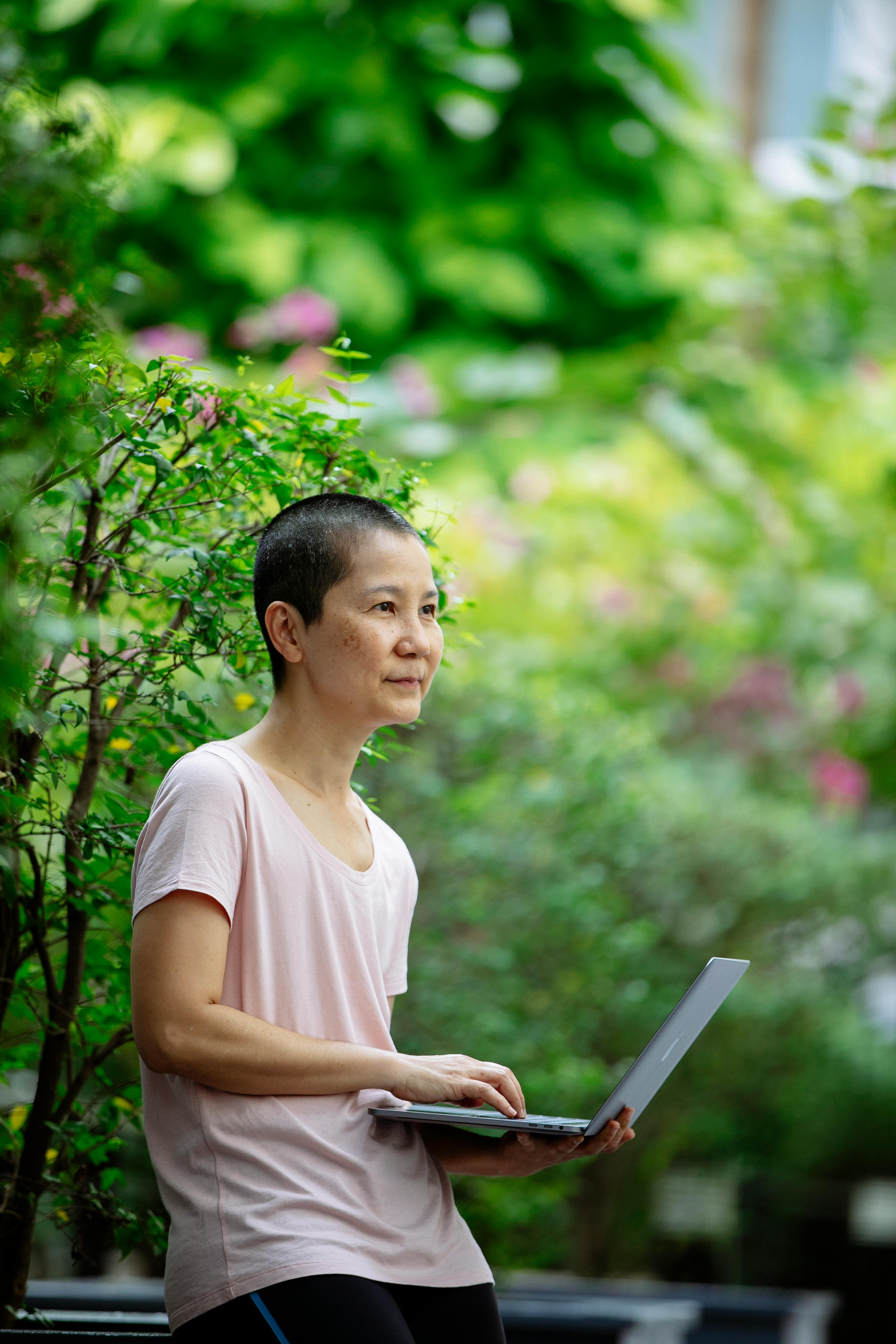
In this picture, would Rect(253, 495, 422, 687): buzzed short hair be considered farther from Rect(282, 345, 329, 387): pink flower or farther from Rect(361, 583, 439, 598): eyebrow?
Rect(282, 345, 329, 387): pink flower

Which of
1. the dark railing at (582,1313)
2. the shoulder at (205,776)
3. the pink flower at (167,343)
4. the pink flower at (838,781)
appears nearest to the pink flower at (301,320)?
the pink flower at (167,343)

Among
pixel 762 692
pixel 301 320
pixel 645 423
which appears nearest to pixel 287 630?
pixel 301 320

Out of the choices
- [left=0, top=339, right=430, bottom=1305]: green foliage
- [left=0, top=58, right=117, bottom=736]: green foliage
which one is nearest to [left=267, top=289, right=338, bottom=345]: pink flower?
[left=0, top=339, right=430, bottom=1305]: green foliage

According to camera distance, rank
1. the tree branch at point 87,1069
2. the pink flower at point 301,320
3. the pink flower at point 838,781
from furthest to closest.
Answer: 1. the pink flower at point 838,781
2. the pink flower at point 301,320
3. the tree branch at point 87,1069

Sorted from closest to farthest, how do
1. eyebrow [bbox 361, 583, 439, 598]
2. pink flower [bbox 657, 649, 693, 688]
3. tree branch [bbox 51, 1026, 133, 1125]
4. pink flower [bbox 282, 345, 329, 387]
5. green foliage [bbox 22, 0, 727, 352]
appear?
1. eyebrow [bbox 361, 583, 439, 598]
2. tree branch [bbox 51, 1026, 133, 1125]
3. pink flower [bbox 282, 345, 329, 387]
4. green foliage [bbox 22, 0, 727, 352]
5. pink flower [bbox 657, 649, 693, 688]

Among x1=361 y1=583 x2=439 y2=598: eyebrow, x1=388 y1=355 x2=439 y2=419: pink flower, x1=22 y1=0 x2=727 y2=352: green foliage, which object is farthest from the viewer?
x1=22 y1=0 x2=727 y2=352: green foliage

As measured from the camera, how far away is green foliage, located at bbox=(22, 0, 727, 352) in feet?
25.6

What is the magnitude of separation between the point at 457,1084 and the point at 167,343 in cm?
459

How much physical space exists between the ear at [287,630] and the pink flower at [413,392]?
5.60 m

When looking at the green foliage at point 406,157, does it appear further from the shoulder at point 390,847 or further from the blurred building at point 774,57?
the shoulder at point 390,847

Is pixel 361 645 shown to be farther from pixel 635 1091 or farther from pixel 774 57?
pixel 774 57

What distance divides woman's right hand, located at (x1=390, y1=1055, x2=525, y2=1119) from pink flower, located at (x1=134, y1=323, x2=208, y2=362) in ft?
12.9

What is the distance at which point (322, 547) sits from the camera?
1865 millimetres

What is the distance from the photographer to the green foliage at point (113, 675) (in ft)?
6.99
